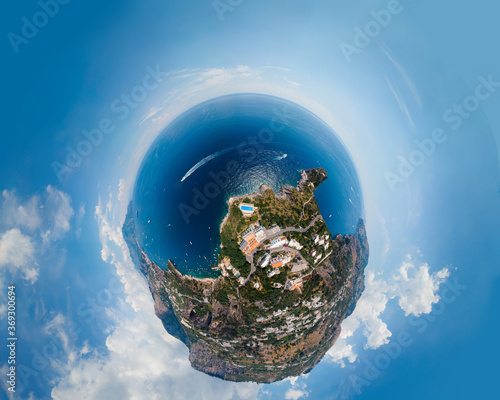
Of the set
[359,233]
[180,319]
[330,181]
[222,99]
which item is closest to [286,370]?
[180,319]

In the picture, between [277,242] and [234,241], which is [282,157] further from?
[234,241]

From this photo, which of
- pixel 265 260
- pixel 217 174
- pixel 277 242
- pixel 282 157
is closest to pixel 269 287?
pixel 265 260

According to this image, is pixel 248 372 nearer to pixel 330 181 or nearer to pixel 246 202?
pixel 246 202

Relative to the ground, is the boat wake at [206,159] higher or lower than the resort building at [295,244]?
higher

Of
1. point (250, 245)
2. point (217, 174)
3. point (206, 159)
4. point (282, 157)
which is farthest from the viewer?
point (206, 159)

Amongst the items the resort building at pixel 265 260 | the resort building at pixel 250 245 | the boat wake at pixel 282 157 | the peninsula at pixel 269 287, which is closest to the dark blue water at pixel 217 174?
the boat wake at pixel 282 157

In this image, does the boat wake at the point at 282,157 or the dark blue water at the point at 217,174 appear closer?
the dark blue water at the point at 217,174

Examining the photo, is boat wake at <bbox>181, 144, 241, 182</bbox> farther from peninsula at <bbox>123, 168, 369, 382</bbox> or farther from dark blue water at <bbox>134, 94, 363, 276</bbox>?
peninsula at <bbox>123, 168, 369, 382</bbox>

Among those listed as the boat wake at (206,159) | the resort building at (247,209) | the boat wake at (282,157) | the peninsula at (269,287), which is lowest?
the peninsula at (269,287)

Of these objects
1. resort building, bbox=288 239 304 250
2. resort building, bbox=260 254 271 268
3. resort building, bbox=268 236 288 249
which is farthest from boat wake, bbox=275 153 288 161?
resort building, bbox=260 254 271 268

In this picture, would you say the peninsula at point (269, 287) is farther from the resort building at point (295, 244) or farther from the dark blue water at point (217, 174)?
the dark blue water at point (217, 174)
